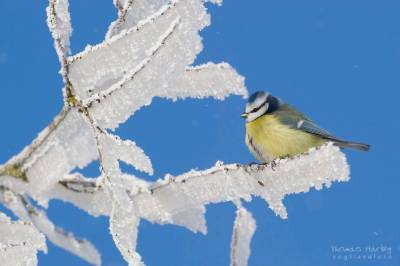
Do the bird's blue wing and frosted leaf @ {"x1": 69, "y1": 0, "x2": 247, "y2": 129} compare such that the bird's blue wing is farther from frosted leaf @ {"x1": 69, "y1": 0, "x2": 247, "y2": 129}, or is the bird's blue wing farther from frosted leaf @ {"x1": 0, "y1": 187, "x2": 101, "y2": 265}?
frosted leaf @ {"x1": 69, "y1": 0, "x2": 247, "y2": 129}

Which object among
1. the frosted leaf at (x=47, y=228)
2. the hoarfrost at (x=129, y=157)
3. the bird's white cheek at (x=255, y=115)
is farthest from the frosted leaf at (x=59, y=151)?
the bird's white cheek at (x=255, y=115)

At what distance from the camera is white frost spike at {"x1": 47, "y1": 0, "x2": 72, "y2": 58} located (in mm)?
1331

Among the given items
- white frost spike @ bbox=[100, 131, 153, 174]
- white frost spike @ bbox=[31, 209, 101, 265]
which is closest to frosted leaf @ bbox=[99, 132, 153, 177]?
white frost spike @ bbox=[100, 131, 153, 174]

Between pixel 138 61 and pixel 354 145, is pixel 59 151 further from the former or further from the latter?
pixel 354 145

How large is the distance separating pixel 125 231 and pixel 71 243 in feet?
1.25

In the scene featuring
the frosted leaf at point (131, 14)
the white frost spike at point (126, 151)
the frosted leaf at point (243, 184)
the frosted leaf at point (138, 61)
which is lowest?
the white frost spike at point (126, 151)

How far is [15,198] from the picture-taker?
5.30 feet

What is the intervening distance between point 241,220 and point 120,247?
508mm

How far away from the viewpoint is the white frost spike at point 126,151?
1.34 metres

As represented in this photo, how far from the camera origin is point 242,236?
70.2 inches

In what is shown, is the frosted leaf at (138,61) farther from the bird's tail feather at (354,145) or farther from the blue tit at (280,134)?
the bird's tail feather at (354,145)

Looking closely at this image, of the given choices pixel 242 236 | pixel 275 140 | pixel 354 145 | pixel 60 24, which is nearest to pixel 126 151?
pixel 60 24

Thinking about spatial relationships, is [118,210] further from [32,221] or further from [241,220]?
[241,220]

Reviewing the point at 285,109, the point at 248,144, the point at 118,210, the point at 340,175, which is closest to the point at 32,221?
the point at 118,210
